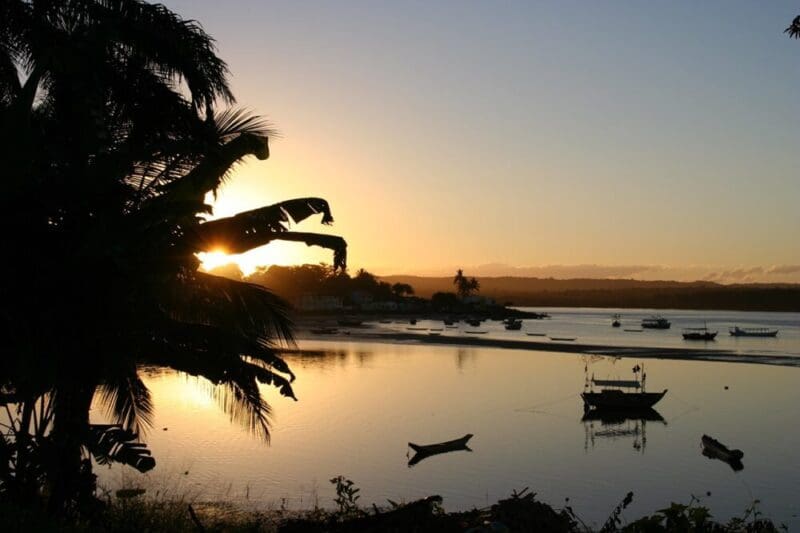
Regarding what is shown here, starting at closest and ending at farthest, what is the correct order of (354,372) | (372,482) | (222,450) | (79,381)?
(79,381)
(372,482)
(222,450)
(354,372)

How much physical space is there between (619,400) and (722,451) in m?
12.1

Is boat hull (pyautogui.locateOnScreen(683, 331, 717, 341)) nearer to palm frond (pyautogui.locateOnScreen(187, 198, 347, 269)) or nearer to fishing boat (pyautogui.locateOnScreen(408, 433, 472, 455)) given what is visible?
fishing boat (pyautogui.locateOnScreen(408, 433, 472, 455))

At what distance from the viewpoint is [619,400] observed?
137 ft

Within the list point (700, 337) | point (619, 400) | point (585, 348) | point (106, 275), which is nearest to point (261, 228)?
point (106, 275)

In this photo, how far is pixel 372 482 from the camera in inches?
986

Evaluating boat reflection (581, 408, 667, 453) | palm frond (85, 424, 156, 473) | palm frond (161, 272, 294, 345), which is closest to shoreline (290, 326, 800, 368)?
boat reflection (581, 408, 667, 453)

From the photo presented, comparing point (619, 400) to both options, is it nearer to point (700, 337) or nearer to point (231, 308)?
point (231, 308)

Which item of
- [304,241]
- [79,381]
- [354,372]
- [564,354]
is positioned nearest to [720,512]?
[304,241]

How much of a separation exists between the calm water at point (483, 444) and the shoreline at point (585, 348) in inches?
758

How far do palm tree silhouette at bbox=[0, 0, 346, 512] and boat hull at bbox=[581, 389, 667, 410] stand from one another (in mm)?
32516

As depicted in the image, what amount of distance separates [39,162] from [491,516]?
8.66m

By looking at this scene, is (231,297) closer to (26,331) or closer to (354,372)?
(26,331)

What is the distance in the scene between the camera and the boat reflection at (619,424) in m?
34.7

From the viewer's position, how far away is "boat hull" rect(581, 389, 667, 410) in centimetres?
4162
